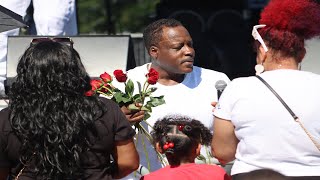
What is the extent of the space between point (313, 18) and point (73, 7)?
2.76 meters

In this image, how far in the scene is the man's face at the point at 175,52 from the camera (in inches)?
213

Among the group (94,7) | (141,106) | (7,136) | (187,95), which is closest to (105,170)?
(7,136)

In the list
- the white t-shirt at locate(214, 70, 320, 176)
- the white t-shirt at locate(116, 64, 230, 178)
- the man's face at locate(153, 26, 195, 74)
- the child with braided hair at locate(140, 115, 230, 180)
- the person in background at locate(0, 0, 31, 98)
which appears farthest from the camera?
the person in background at locate(0, 0, 31, 98)

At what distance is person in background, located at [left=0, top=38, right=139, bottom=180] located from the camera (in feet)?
12.3

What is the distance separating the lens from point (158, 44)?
557 centimetres

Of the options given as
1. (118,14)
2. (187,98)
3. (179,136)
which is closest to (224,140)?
(179,136)

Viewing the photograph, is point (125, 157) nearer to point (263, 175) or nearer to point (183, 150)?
point (183, 150)

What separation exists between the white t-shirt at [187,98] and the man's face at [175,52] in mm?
79

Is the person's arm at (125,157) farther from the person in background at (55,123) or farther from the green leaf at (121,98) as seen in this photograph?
the green leaf at (121,98)

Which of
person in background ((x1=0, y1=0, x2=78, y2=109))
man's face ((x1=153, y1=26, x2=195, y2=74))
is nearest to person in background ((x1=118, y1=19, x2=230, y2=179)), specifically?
man's face ((x1=153, y1=26, x2=195, y2=74))

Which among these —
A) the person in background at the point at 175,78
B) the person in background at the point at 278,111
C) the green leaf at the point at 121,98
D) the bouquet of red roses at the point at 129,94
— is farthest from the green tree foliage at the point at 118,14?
the person in background at the point at 278,111

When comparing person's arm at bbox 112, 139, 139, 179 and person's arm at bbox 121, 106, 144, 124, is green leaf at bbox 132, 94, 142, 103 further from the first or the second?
person's arm at bbox 112, 139, 139, 179

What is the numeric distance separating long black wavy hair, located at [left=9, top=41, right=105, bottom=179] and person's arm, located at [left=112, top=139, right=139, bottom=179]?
0.48 ft

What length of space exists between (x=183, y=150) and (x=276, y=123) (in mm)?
536
